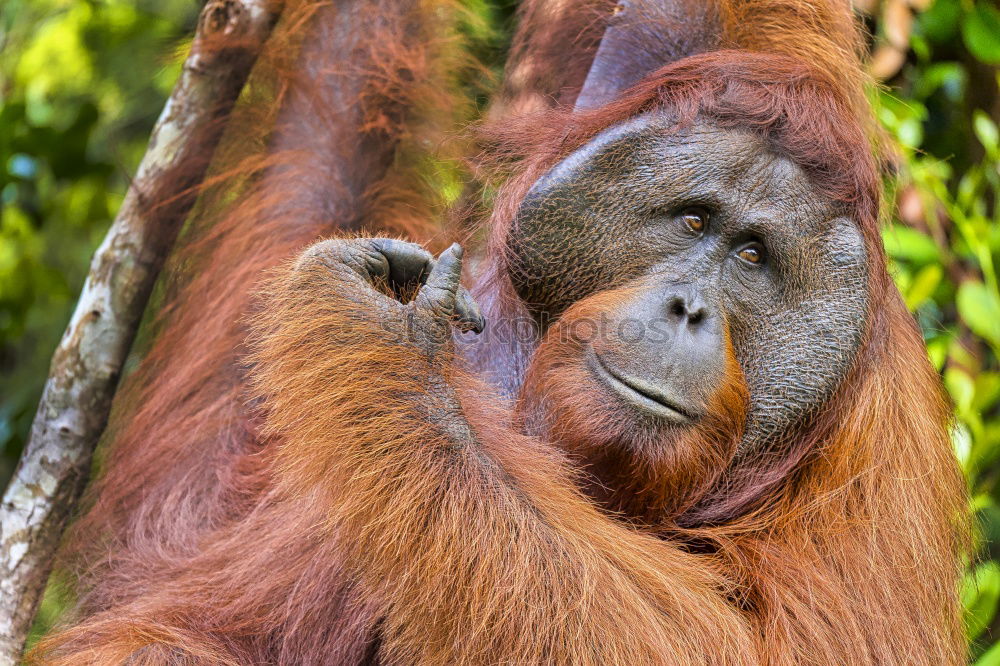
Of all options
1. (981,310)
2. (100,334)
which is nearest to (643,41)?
(981,310)

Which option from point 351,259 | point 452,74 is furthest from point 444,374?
point 452,74

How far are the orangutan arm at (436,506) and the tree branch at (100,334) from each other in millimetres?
797

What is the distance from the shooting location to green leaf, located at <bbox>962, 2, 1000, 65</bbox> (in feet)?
11.2

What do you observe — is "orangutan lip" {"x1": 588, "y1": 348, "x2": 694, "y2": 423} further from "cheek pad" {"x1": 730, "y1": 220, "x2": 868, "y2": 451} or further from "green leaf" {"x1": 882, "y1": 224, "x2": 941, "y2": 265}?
"green leaf" {"x1": 882, "y1": 224, "x2": 941, "y2": 265}

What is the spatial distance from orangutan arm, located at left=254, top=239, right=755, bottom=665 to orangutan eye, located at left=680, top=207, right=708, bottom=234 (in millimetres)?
519

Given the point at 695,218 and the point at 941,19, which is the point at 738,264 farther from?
the point at 941,19

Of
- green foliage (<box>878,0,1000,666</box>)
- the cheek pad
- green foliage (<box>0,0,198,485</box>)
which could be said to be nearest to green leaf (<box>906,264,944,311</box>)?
green foliage (<box>878,0,1000,666</box>)

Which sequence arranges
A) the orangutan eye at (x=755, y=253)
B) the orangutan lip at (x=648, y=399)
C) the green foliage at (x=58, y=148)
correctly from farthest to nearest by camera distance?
the green foliage at (x=58, y=148) → the orangutan eye at (x=755, y=253) → the orangutan lip at (x=648, y=399)

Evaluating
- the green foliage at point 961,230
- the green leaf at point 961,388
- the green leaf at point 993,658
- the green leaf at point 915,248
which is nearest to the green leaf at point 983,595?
the green foliage at point 961,230

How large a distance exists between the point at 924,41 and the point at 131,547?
3.11 metres

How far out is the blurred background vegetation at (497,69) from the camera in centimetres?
324

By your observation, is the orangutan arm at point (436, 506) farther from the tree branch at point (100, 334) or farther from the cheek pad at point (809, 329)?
the tree branch at point (100, 334)

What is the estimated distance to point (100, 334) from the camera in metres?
2.67

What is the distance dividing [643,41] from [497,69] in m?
0.73
